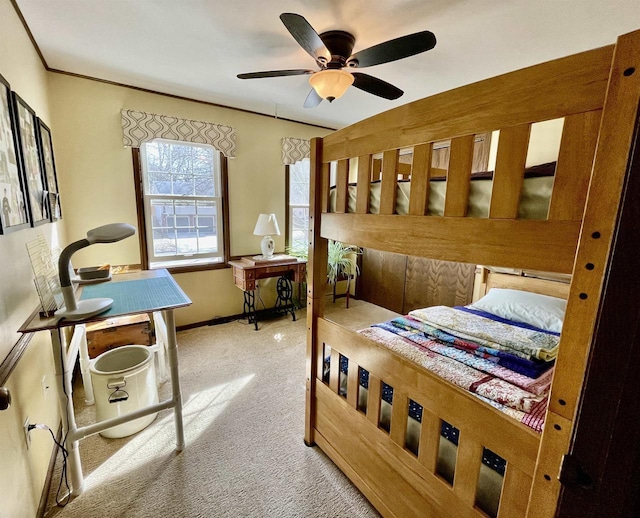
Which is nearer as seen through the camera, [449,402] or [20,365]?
[449,402]

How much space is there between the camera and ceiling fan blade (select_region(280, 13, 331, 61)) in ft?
4.52

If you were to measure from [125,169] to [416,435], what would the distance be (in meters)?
3.18

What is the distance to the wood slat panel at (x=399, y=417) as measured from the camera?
3.73 ft

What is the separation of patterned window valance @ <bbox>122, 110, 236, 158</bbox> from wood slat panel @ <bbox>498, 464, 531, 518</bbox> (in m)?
3.37

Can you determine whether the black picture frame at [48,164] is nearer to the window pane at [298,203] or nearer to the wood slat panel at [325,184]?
the wood slat panel at [325,184]

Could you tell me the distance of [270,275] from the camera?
3.34m

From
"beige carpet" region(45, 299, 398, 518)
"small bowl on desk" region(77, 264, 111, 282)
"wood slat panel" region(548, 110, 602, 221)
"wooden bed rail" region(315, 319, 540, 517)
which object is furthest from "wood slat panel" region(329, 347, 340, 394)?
"small bowl on desk" region(77, 264, 111, 282)

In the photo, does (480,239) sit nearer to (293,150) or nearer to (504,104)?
(504,104)

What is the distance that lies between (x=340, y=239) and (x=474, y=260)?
0.64 meters

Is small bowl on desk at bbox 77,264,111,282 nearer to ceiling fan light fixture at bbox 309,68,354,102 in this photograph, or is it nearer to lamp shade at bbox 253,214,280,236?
lamp shade at bbox 253,214,280,236

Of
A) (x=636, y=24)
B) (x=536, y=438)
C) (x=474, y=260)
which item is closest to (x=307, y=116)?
(x=636, y=24)

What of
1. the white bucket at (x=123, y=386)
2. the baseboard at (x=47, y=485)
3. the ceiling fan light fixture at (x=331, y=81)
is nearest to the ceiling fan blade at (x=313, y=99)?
the ceiling fan light fixture at (x=331, y=81)

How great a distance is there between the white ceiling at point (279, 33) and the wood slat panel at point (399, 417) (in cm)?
196

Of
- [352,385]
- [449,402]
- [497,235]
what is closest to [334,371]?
[352,385]
